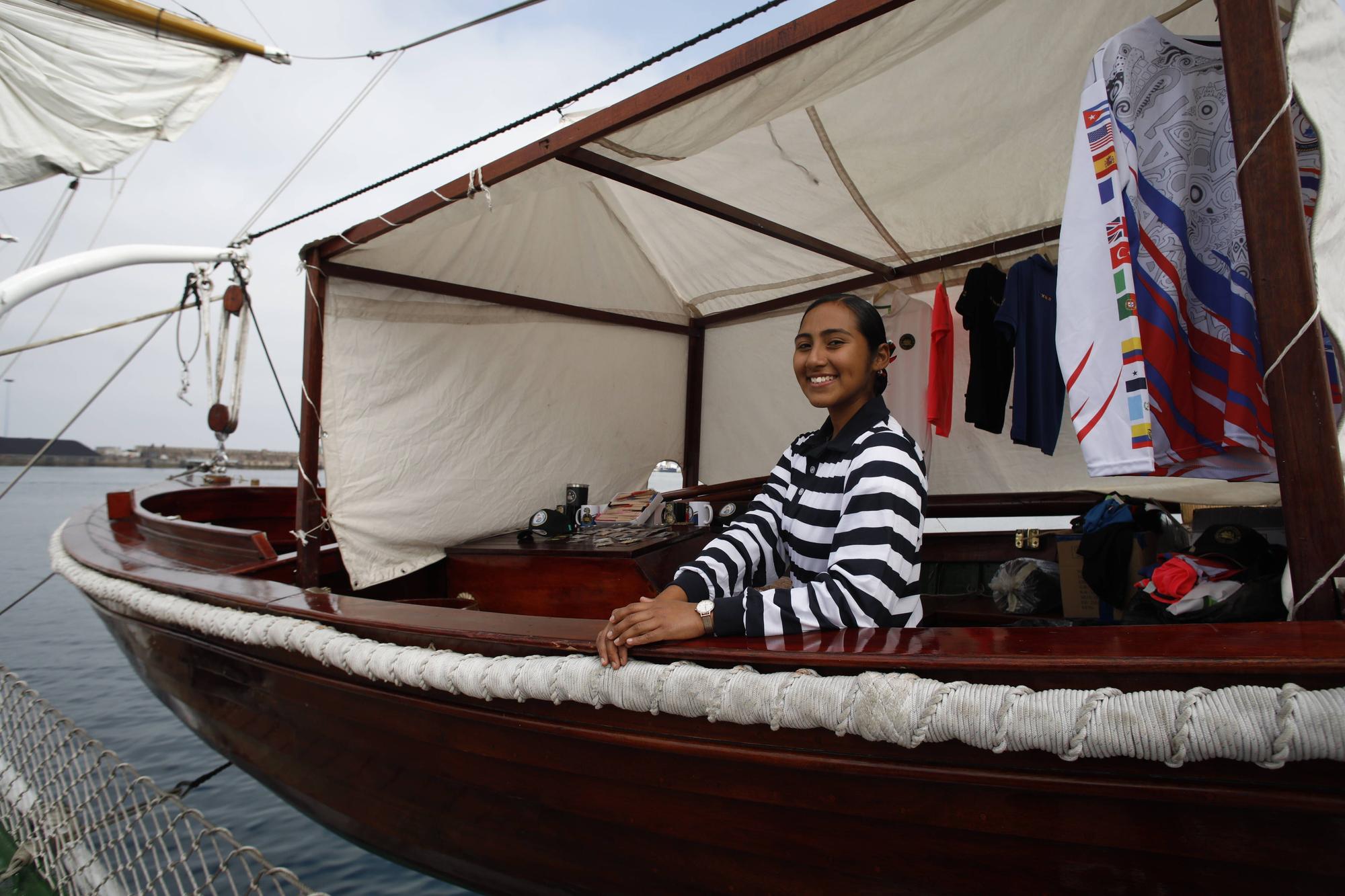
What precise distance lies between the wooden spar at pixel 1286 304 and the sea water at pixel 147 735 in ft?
9.08

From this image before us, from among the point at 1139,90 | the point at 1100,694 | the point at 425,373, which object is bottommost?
the point at 1100,694

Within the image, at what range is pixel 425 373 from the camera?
3.26 m

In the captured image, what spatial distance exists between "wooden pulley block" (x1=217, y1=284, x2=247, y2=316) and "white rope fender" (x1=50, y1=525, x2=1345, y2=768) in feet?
10.3

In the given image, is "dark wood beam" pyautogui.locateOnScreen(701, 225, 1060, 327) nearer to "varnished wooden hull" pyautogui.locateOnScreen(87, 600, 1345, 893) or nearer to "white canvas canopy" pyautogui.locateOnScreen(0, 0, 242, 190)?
"varnished wooden hull" pyautogui.locateOnScreen(87, 600, 1345, 893)

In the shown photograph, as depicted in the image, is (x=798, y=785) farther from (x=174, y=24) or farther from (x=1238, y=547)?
(x=174, y=24)

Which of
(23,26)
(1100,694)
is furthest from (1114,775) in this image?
(23,26)

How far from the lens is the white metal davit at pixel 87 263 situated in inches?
226

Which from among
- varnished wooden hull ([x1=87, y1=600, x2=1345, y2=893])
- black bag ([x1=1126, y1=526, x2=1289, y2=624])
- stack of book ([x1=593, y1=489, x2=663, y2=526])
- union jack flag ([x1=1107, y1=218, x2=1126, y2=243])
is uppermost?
union jack flag ([x1=1107, y1=218, x2=1126, y2=243])

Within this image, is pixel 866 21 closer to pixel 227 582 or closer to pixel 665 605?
pixel 665 605

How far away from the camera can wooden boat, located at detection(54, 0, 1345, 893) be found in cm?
101

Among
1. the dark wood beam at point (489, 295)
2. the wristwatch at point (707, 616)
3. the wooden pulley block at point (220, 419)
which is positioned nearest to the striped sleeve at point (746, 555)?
the wristwatch at point (707, 616)

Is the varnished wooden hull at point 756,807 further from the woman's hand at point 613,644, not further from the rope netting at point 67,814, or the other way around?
the rope netting at point 67,814

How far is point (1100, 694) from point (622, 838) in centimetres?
107

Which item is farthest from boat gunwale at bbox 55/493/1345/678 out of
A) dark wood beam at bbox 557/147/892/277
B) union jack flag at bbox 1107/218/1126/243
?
dark wood beam at bbox 557/147/892/277
